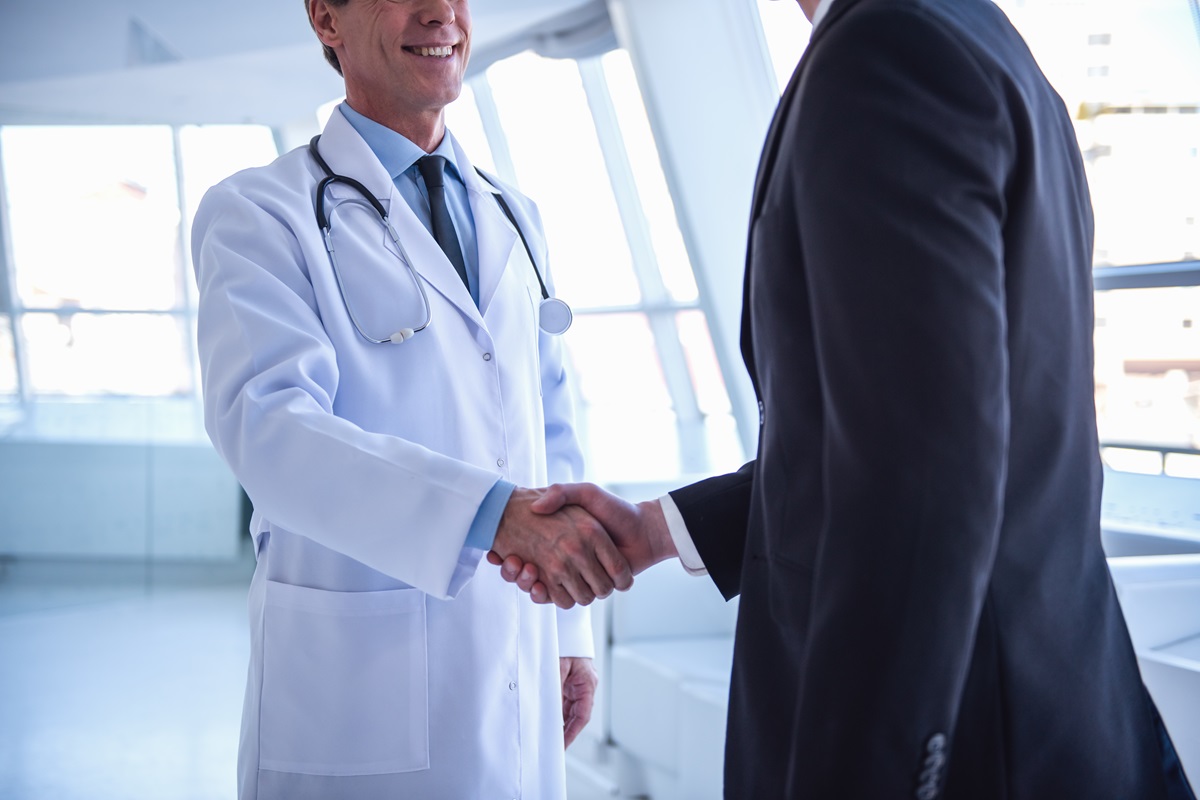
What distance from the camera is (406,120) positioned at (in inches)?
66.0

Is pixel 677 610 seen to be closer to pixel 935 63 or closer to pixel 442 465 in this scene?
pixel 442 465

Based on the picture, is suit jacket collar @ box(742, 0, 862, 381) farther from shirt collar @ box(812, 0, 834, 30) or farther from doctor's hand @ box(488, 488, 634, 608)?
doctor's hand @ box(488, 488, 634, 608)

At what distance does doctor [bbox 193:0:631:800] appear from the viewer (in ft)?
4.24

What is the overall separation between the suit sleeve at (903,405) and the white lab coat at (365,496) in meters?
0.63

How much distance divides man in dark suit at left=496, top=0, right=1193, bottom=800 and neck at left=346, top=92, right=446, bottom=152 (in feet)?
2.93

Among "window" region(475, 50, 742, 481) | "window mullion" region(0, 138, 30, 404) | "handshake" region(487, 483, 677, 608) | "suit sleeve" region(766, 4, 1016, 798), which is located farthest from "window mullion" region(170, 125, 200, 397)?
"suit sleeve" region(766, 4, 1016, 798)

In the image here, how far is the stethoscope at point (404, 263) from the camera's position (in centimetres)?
143

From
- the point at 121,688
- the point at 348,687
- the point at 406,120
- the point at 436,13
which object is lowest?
the point at 121,688

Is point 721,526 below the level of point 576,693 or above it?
above

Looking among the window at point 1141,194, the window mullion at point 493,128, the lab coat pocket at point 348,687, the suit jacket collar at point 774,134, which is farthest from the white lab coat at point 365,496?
the window mullion at point 493,128

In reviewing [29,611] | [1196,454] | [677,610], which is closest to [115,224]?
[29,611]

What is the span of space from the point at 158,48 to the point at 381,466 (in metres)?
4.33

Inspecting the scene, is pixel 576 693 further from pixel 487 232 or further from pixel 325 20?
pixel 325 20

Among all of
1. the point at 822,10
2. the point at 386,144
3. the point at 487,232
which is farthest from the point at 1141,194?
the point at 822,10
